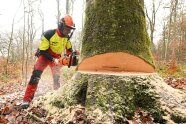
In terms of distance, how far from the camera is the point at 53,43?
527 centimetres

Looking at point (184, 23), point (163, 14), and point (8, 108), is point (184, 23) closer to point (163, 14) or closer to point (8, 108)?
point (163, 14)

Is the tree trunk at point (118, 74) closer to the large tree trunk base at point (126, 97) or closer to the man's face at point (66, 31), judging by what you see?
the large tree trunk base at point (126, 97)

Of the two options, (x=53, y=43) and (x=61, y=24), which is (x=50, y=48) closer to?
(x=53, y=43)

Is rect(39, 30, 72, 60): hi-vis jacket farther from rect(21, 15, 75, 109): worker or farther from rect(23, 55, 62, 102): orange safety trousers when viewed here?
rect(23, 55, 62, 102): orange safety trousers

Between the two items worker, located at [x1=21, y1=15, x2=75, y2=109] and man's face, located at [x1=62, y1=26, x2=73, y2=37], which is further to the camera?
man's face, located at [x1=62, y1=26, x2=73, y2=37]

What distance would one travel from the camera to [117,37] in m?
3.35

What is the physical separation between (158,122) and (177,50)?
22818 mm

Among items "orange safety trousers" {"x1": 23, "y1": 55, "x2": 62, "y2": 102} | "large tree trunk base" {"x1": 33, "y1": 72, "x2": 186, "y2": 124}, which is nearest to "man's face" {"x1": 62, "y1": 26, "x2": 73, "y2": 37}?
"orange safety trousers" {"x1": 23, "y1": 55, "x2": 62, "y2": 102}

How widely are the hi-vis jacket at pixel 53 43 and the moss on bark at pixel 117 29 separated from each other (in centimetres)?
176

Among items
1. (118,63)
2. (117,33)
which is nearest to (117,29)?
(117,33)

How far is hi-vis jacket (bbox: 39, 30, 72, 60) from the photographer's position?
16.6 feet

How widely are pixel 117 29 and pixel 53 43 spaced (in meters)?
2.26

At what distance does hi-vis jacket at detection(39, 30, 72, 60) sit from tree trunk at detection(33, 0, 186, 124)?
1681 millimetres

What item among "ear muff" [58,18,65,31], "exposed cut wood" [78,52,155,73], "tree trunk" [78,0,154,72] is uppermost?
"ear muff" [58,18,65,31]
